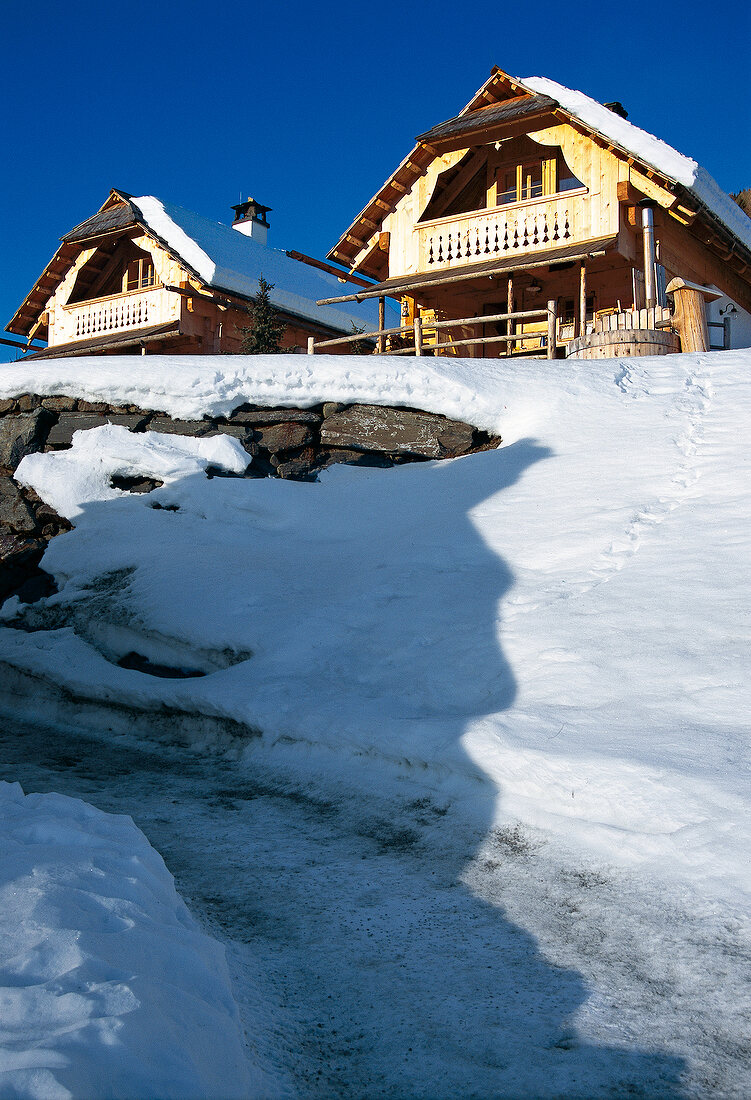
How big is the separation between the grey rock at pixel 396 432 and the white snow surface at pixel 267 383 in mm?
113

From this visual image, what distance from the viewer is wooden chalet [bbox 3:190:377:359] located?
18203 mm

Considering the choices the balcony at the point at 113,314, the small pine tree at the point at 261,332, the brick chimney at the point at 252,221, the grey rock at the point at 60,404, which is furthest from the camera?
the brick chimney at the point at 252,221

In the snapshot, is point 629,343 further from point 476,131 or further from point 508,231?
point 476,131

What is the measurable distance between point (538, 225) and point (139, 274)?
10819 millimetres

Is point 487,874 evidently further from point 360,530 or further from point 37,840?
point 360,530

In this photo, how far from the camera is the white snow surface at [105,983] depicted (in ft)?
4.72

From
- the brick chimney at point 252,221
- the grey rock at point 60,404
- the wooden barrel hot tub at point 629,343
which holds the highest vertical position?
the brick chimney at point 252,221

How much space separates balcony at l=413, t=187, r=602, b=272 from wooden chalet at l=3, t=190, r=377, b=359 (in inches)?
112

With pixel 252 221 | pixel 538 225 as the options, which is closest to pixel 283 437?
pixel 538 225

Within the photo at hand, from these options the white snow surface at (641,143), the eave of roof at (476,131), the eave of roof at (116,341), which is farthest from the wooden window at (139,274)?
the white snow surface at (641,143)

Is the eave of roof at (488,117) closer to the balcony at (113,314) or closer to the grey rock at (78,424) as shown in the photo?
the balcony at (113,314)

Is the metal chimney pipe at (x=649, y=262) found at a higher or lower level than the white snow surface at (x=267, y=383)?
higher

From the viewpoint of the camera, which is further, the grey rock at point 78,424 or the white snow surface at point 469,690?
the grey rock at point 78,424

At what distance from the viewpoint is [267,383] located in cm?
852
